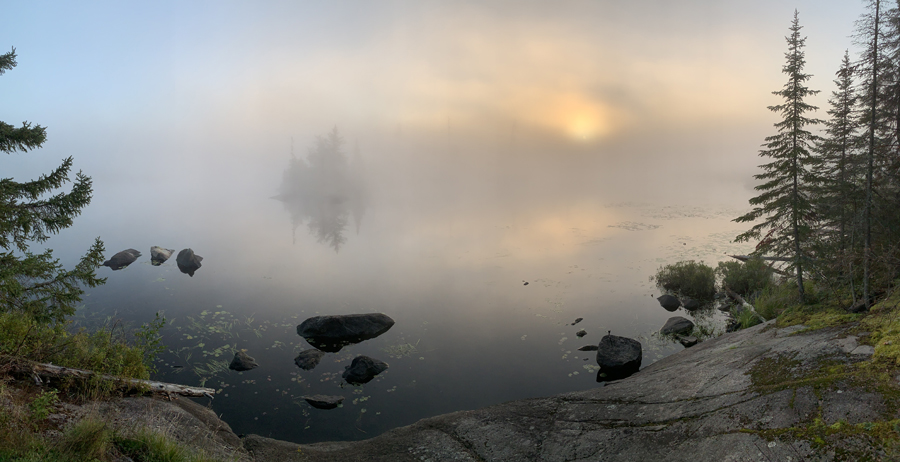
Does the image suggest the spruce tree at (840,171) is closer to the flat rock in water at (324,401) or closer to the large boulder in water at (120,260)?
the flat rock in water at (324,401)

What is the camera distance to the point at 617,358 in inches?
675

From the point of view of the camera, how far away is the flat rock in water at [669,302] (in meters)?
24.8

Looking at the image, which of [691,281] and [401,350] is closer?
[401,350]

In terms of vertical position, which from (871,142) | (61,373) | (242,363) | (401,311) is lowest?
(242,363)

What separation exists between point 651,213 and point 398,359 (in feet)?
229

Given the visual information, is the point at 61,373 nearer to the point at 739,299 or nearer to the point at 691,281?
the point at 739,299

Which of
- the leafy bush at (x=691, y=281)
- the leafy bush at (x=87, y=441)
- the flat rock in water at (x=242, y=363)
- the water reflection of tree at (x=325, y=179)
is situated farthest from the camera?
the water reflection of tree at (x=325, y=179)

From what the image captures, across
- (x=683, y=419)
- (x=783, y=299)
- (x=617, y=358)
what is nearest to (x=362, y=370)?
(x=617, y=358)

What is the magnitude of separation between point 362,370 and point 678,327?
16.6 m

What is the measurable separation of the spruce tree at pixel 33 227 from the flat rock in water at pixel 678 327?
25.4m

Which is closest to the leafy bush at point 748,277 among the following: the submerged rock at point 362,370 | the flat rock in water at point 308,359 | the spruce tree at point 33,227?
the submerged rock at point 362,370

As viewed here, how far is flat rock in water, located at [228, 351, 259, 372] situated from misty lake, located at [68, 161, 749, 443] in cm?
33

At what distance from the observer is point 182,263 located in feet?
107

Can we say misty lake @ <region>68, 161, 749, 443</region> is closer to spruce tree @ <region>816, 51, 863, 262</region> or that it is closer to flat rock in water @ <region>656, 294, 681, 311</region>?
flat rock in water @ <region>656, 294, 681, 311</region>
